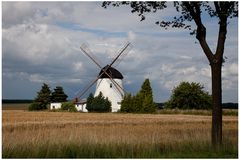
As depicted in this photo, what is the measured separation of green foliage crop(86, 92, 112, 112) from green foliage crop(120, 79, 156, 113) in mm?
3504

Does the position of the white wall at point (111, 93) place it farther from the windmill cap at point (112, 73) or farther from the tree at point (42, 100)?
the tree at point (42, 100)

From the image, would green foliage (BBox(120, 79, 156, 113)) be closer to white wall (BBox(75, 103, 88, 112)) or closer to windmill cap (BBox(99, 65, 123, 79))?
windmill cap (BBox(99, 65, 123, 79))

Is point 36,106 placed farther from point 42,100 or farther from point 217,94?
point 217,94

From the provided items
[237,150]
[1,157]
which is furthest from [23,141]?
[237,150]

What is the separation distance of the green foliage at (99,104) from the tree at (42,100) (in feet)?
68.9

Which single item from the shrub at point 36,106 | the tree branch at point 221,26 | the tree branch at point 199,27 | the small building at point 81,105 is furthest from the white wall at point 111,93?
the tree branch at point 221,26

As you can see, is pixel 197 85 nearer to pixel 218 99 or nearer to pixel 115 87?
pixel 115 87

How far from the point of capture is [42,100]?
9462 cm

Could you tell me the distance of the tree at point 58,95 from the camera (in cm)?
9994

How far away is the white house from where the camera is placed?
78.2 metres

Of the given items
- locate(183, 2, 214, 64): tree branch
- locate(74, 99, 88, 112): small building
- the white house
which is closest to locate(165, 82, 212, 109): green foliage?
the white house

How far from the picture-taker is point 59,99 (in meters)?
101

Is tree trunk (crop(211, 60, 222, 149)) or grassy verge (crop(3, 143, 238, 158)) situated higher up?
tree trunk (crop(211, 60, 222, 149))

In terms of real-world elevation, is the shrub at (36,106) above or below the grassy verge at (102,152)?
below
